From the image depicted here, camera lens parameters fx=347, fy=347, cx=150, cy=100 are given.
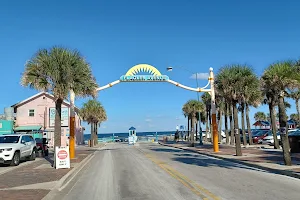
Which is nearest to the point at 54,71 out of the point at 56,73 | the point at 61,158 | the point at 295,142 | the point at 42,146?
the point at 56,73

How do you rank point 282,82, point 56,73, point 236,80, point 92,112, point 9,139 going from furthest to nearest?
point 92,112 → point 236,80 → point 9,139 → point 56,73 → point 282,82

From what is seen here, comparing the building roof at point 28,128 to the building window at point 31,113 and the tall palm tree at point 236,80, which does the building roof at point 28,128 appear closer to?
the building window at point 31,113

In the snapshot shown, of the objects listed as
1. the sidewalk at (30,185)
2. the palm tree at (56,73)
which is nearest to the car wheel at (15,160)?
the palm tree at (56,73)

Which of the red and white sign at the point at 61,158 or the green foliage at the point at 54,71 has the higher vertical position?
the green foliage at the point at 54,71

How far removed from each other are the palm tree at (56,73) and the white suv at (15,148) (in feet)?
8.21

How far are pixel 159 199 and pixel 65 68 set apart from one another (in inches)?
486

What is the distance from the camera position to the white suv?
19.5 metres

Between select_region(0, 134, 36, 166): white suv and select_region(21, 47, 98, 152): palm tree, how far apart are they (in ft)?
8.21

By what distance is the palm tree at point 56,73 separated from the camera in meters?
19.5

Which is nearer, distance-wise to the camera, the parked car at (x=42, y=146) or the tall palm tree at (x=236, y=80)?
the tall palm tree at (x=236, y=80)

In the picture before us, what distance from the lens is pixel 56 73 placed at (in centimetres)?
1939

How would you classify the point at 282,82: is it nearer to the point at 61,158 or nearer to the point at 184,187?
the point at 184,187

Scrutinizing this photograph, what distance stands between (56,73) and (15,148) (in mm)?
5063

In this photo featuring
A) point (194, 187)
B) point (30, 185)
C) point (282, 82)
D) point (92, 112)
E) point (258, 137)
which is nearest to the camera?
point (194, 187)
